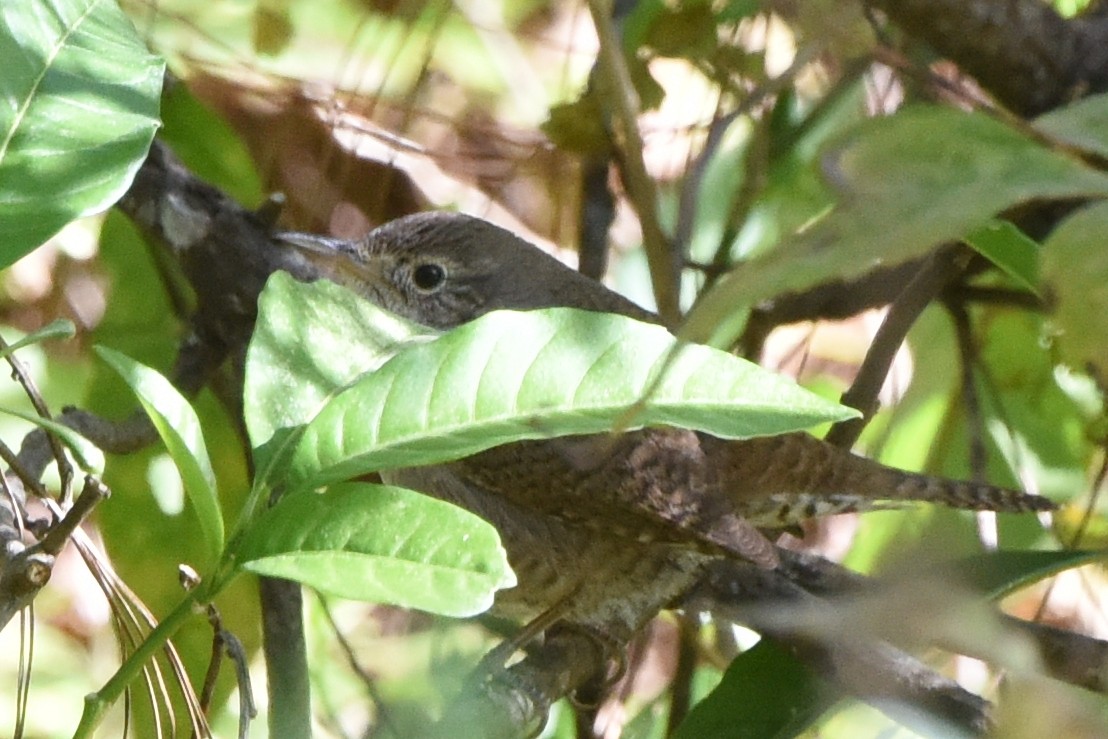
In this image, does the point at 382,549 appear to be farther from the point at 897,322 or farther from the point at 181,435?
the point at 897,322

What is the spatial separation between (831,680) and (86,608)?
232cm

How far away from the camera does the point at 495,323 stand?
145 cm

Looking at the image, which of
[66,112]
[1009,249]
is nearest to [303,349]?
[66,112]

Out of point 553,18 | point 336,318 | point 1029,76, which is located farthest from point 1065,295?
point 553,18

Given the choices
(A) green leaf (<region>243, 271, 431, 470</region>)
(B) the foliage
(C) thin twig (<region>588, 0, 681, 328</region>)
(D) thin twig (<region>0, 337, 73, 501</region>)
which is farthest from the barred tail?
(D) thin twig (<region>0, 337, 73, 501</region>)

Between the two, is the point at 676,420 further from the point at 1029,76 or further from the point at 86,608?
the point at 86,608

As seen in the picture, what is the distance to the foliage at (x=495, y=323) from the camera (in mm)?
941

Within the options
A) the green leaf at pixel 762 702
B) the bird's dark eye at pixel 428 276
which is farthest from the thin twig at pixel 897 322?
the bird's dark eye at pixel 428 276

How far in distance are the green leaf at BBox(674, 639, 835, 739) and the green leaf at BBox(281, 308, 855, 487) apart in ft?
3.39

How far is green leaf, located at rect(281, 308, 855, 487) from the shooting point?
1402 mm

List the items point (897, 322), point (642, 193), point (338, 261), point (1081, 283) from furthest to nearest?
point (338, 261) < point (642, 193) < point (897, 322) < point (1081, 283)

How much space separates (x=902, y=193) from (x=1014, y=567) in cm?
165

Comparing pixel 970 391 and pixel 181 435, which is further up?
pixel 181 435

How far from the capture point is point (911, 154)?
3.08ft
